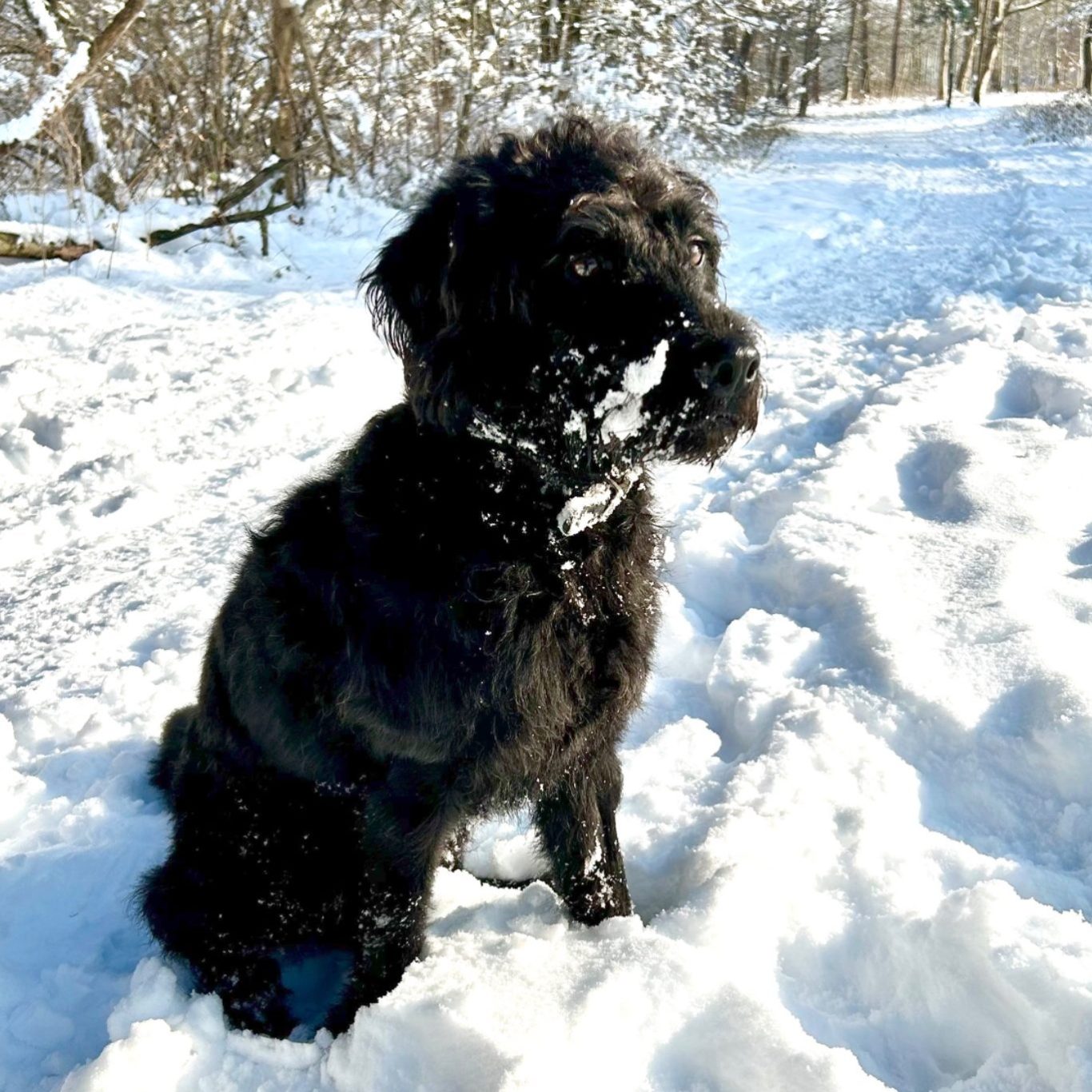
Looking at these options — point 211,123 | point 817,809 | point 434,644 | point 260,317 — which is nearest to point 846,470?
point 817,809

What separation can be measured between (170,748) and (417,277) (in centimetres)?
161

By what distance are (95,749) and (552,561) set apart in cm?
182

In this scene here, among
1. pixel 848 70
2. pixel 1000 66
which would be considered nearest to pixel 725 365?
pixel 848 70

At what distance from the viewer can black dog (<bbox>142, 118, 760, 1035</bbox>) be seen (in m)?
1.95

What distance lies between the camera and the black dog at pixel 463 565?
195 centimetres

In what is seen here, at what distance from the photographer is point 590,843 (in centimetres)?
240

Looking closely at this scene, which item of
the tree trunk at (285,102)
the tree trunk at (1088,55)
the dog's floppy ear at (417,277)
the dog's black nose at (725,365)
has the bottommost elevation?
the dog's black nose at (725,365)

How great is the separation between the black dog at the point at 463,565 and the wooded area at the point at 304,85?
4.45 metres

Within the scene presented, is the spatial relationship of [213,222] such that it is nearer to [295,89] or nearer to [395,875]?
[295,89]

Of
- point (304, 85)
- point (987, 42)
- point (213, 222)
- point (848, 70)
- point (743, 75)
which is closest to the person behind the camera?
point (213, 222)

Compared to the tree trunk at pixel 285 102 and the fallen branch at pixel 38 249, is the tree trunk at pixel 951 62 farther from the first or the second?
the fallen branch at pixel 38 249

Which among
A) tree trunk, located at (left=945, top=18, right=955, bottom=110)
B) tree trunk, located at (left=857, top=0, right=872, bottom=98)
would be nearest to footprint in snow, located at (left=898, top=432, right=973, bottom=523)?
tree trunk, located at (left=945, top=18, right=955, bottom=110)

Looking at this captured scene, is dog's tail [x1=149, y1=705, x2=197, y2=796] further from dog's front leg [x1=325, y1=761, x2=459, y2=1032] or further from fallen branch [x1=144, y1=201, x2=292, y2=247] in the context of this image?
fallen branch [x1=144, y1=201, x2=292, y2=247]

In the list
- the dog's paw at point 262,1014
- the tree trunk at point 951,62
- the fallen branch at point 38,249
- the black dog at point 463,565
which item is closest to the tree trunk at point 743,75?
the fallen branch at point 38,249
